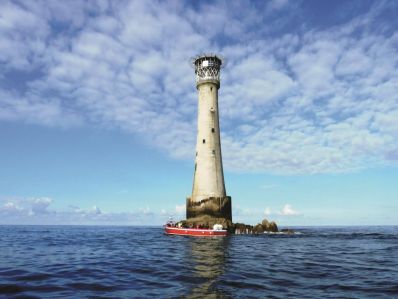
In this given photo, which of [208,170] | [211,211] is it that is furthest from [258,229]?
[208,170]

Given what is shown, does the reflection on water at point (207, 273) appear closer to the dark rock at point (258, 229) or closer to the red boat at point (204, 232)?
the red boat at point (204, 232)

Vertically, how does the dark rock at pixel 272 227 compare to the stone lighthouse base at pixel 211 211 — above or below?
below

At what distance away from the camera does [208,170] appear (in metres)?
53.5

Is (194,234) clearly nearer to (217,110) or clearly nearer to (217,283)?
(217,110)

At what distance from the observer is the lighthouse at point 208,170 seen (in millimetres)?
53250

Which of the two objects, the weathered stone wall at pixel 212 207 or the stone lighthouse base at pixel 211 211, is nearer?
the stone lighthouse base at pixel 211 211

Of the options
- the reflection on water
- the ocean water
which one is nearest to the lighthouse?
the reflection on water

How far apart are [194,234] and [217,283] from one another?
32631mm

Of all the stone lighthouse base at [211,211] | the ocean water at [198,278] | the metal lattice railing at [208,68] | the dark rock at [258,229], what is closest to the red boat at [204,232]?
the stone lighthouse base at [211,211]

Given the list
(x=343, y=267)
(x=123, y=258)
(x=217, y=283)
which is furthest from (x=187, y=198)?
(x=217, y=283)

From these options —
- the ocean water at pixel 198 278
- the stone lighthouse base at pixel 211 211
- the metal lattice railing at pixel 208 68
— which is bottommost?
the ocean water at pixel 198 278

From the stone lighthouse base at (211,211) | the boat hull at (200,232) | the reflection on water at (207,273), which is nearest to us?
the reflection on water at (207,273)

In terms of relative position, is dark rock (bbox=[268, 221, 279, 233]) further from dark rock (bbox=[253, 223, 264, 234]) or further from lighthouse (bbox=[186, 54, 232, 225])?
lighthouse (bbox=[186, 54, 232, 225])

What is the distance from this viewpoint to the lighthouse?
5325cm
